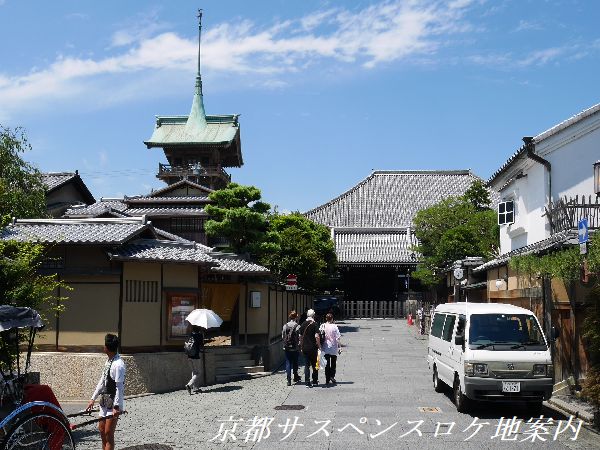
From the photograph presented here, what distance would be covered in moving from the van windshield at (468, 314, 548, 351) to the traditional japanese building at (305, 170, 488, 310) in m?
33.2

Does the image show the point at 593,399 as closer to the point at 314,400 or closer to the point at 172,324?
the point at 314,400

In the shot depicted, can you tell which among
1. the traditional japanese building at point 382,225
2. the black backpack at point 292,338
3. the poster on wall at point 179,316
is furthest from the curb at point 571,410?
the traditional japanese building at point 382,225

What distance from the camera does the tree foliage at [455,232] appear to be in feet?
112

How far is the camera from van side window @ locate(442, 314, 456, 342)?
14.6 metres

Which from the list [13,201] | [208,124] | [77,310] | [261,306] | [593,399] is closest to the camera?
[593,399]

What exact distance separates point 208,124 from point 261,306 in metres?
38.2

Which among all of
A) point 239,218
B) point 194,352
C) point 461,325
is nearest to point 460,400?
point 461,325

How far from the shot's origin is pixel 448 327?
14969 mm

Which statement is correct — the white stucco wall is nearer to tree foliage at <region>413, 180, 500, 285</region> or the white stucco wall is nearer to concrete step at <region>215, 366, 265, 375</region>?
tree foliage at <region>413, 180, 500, 285</region>

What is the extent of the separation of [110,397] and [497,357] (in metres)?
7.30

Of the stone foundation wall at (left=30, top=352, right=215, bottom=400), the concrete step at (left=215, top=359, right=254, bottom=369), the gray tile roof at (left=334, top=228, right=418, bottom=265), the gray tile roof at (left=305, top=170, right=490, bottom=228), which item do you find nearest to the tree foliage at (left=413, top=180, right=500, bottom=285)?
the gray tile roof at (left=334, top=228, right=418, bottom=265)

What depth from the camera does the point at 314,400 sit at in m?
15.1

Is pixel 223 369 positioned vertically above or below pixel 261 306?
below

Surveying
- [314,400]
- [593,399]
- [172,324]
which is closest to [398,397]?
[314,400]
